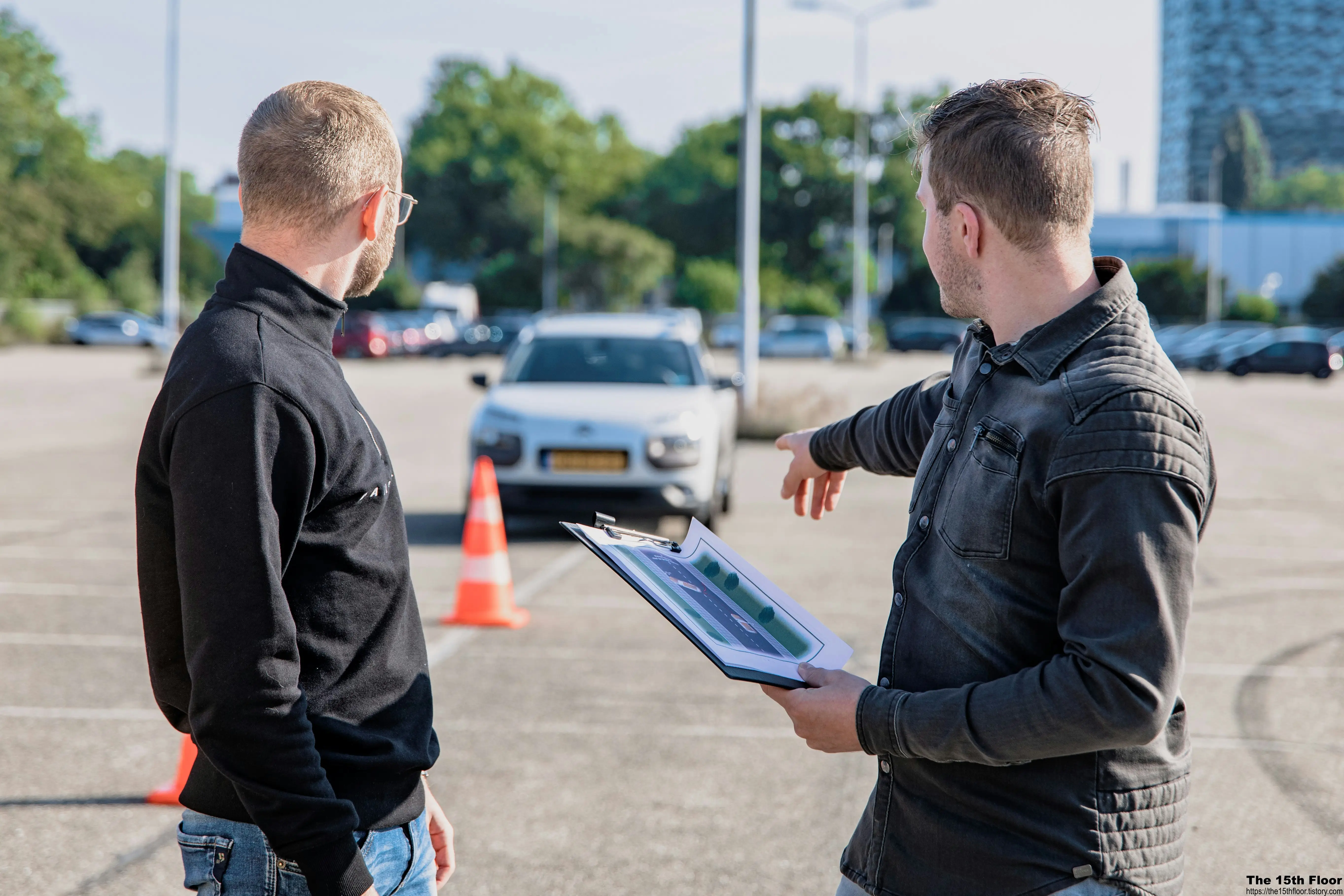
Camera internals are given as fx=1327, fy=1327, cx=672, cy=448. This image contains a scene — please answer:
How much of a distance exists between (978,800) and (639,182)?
286 ft

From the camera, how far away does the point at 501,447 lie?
969 cm

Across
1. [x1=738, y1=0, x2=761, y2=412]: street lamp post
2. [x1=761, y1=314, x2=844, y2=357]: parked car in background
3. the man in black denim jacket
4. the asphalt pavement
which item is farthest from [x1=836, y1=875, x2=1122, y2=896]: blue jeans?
[x1=761, y1=314, x2=844, y2=357]: parked car in background

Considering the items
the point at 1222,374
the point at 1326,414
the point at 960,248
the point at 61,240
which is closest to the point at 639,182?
the point at 61,240

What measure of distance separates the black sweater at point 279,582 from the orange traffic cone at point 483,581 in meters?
4.93

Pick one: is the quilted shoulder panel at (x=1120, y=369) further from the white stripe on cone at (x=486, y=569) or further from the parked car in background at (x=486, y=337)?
the parked car in background at (x=486, y=337)

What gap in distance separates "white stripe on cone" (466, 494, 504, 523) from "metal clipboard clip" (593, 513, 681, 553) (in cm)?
495

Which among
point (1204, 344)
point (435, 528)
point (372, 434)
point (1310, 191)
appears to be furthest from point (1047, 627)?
point (1310, 191)

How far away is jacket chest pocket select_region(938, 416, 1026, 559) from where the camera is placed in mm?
1840

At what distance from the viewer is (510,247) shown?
260 feet

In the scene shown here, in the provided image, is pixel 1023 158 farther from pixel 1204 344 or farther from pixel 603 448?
pixel 1204 344

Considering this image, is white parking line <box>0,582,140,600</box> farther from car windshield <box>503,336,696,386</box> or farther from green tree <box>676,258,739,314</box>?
green tree <box>676,258,739,314</box>

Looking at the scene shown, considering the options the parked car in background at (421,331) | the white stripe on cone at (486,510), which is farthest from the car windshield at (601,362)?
the parked car in background at (421,331)

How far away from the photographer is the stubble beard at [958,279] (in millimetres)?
1975

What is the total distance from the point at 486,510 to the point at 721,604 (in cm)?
525
